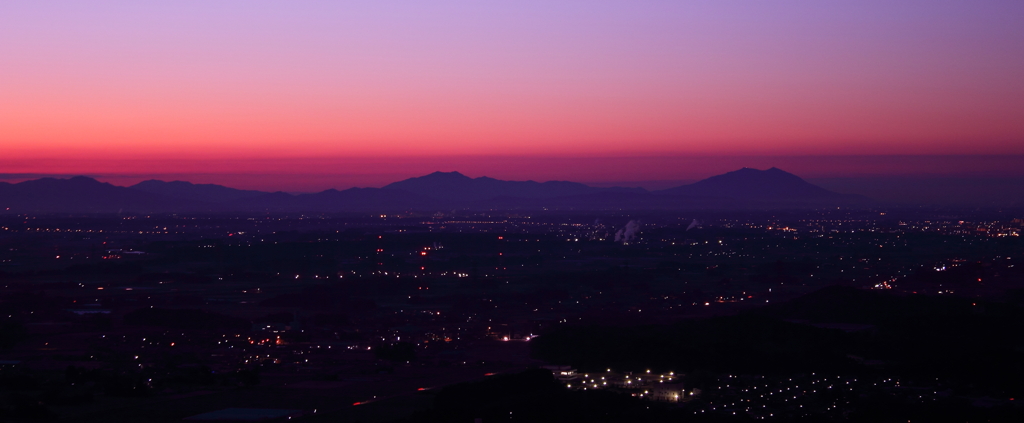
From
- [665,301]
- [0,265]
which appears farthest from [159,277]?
[665,301]

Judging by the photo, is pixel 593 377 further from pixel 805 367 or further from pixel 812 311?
pixel 812 311

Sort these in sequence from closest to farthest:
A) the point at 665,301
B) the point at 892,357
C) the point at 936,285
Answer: the point at 892,357, the point at 665,301, the point at 936,285

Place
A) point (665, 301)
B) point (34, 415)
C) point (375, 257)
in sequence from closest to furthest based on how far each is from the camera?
1. point (34, 415)
2. point (665, 301)
3. point (375, 257)

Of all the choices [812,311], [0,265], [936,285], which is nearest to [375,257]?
[0,265]

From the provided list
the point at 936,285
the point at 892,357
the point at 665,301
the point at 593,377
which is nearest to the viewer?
the point at 593,377

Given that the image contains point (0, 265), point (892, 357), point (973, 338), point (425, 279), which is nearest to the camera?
point (892, 357)

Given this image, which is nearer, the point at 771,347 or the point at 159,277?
the point at 771,347

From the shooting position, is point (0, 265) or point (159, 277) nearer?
point (159, 277)

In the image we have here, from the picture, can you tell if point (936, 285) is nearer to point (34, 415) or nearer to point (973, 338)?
point (973, 338)

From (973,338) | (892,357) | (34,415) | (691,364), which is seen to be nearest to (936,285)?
(973,338)
